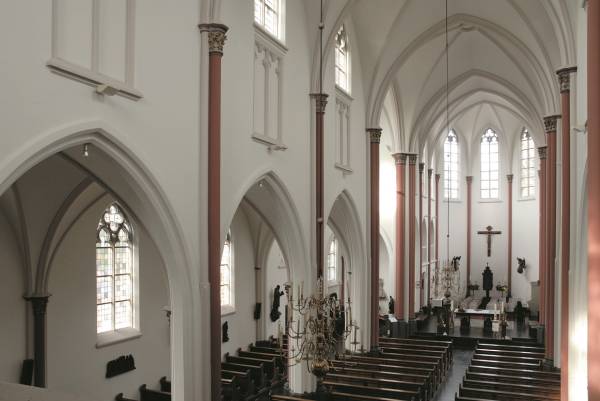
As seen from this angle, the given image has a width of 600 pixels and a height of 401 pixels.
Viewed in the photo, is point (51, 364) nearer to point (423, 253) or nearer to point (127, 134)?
point (127, 134)

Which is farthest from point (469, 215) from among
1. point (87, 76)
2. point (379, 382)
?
point (87, 76)

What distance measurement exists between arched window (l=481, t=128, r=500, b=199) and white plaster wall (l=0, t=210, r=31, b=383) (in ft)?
107

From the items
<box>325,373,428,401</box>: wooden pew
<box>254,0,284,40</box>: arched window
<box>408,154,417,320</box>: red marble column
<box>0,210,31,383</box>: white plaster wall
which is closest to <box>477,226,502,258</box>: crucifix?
Result: <box>408,154,417,320</box>: red marble column

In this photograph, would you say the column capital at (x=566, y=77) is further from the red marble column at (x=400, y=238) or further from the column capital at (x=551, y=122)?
the red marble column at (x=400, y=238)

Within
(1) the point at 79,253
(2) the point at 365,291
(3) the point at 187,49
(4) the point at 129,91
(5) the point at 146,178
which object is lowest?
(2) the point at 365,291

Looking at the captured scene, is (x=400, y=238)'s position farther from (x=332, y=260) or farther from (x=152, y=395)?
(x=152, y=395)

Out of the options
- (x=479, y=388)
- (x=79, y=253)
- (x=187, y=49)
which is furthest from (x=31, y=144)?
(x=479, y=388)

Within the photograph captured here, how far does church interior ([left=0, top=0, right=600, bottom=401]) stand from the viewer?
8984mm

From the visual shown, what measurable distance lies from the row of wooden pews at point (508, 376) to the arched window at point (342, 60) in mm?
9930

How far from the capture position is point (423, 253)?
111 feet

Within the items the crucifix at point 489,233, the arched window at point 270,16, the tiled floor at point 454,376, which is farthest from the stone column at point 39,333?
the crucifix at point 489,233

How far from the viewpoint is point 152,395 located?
16266 millimetres

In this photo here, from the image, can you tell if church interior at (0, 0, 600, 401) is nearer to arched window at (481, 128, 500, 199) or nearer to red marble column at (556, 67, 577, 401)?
red marble column at (556, 67, 577, 401)

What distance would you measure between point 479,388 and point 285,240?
662cm
